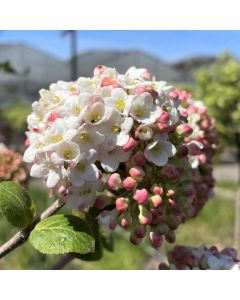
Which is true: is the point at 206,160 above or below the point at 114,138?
below

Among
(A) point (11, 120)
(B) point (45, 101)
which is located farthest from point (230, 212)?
(A) point (11, 120)

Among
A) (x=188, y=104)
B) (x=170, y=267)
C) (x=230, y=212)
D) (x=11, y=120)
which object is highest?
(x=188, y=104)

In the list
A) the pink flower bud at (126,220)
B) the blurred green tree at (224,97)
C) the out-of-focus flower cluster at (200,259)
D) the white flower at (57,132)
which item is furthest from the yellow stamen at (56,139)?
the blurred green tree at (224,97)

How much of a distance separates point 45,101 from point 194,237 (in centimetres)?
296

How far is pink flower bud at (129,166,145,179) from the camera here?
498 millimetres

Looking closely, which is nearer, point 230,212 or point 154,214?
point 154,214

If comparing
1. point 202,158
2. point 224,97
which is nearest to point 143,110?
point 202,158

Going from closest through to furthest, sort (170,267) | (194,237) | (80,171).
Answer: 1. (80,171)
2. (170,267)
3. (194,237)

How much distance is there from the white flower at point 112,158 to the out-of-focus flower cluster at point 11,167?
40 cm

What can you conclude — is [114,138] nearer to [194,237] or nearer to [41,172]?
[41,172]

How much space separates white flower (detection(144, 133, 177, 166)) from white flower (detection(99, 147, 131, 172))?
21 mm

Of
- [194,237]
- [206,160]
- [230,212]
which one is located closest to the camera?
[206,160]

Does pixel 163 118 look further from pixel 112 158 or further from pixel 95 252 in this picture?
pixel 95 252

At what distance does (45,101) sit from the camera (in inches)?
22.2
